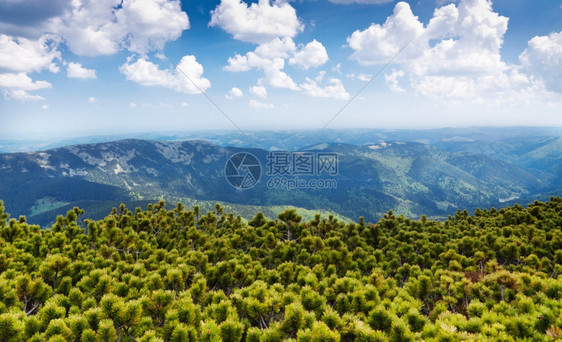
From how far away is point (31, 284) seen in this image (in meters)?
6.21

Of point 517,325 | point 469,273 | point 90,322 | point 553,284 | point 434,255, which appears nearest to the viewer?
point 517,325

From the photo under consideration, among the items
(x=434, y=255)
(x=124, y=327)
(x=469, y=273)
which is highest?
(x=124, y=327)

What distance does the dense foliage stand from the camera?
4387 millimetres

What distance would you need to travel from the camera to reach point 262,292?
18.7 feet

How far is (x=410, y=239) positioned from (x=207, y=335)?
1509 cm

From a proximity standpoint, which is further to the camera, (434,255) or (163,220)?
(163,220)

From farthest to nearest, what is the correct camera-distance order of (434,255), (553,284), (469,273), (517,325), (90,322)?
(434,255), (469,273), (553,284), (90,322), (517,325)

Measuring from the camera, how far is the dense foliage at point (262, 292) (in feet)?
14.4

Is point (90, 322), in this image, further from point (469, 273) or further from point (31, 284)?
point (469, 273)

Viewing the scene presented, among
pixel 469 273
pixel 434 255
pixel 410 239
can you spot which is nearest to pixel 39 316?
pixel 469 273

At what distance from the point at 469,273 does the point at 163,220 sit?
623 inches

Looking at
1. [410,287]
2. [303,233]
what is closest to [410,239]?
[303,233]

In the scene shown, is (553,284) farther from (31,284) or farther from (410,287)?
(31,284)

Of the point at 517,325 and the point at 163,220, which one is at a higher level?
the point at 517,325
